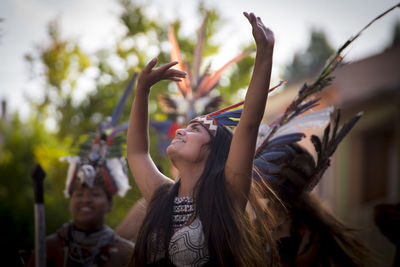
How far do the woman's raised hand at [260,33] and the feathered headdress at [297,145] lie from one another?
77 cm

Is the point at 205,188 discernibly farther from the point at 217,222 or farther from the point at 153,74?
the point at 153,74

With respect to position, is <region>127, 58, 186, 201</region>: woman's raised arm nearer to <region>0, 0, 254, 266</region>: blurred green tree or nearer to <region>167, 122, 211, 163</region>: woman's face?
<region>167, 122, 211, 163</region>: woman's face

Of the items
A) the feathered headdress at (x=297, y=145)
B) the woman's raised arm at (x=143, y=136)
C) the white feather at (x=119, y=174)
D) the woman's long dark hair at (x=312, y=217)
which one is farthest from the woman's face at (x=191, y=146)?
the white feather at (x=119, y=174)

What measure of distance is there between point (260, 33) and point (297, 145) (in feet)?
3.90

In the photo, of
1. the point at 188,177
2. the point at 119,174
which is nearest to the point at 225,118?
the point at 188,177

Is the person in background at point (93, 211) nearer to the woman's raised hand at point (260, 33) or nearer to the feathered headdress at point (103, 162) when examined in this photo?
the feathered headdress at point (103, 162)

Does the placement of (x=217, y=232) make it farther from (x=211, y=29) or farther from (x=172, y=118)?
(x=211, y=29)

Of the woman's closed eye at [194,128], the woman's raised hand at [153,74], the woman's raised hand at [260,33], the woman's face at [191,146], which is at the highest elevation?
the woman's raised hand at [260,33]

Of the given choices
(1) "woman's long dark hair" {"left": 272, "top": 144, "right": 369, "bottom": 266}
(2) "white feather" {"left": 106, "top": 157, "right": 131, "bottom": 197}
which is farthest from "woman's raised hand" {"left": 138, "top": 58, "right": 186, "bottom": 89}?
(2) "white feather" {"left": 106, "top": 157, "right": 131, "bottom": 197}

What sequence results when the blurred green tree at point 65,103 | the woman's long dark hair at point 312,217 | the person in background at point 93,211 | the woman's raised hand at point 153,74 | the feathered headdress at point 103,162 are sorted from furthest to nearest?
the blurred green tree at point 65,103, the feathered headdress at point 103,162, the person in background at point 93,211, the woman's long dark hair at point 312,217, the woman's raised hand at point 153,74

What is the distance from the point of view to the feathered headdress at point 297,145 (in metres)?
2.50

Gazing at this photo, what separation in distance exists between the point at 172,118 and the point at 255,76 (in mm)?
2571

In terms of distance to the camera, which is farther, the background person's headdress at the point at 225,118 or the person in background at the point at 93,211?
the person in background at the point at 93,211

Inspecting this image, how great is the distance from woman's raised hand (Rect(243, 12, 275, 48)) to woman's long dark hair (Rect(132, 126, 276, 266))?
56 centimetres
